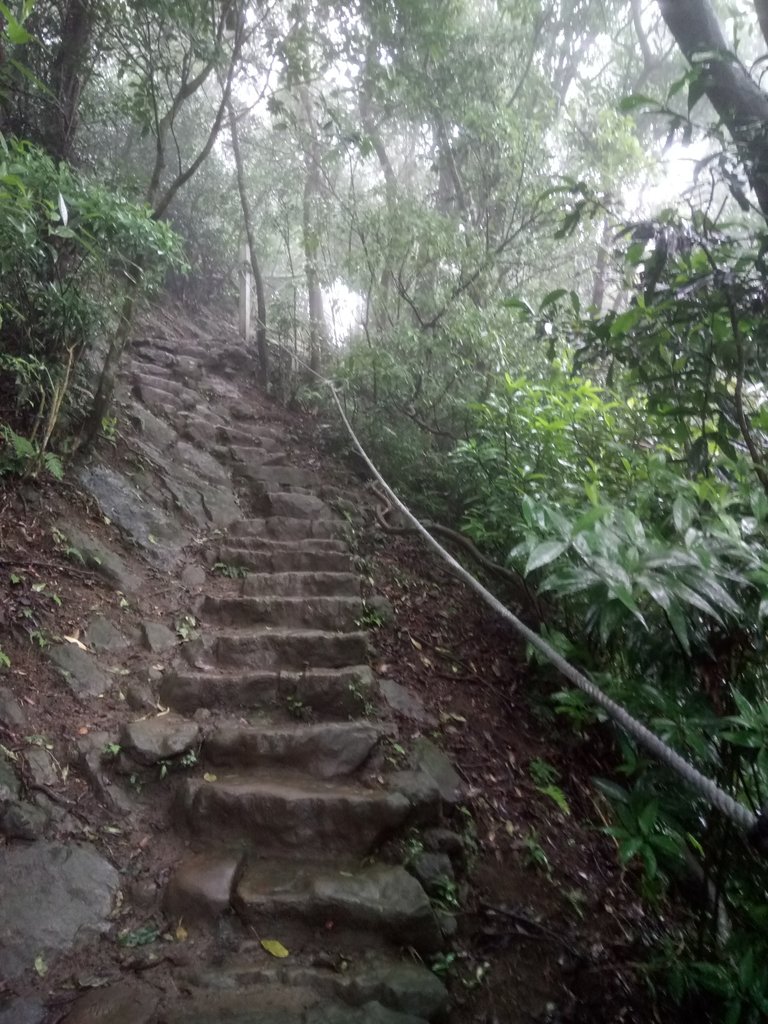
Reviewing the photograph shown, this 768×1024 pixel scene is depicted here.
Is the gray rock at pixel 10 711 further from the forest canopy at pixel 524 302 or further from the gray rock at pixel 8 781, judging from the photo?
the forest canopy at pixel 524 302

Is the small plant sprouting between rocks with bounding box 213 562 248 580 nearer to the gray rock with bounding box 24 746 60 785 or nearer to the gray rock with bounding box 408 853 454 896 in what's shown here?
the gray rock with bounding box 24 746 60 785

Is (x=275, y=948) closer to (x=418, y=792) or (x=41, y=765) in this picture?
(x=418, y=792)

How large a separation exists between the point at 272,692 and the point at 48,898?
4.25 ft

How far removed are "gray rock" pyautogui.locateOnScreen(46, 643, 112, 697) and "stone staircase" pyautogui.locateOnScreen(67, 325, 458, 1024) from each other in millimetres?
299

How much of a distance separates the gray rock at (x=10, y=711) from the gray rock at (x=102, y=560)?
1.08 meters

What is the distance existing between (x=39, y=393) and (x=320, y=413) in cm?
351

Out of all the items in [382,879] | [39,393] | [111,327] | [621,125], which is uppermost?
[621,125]

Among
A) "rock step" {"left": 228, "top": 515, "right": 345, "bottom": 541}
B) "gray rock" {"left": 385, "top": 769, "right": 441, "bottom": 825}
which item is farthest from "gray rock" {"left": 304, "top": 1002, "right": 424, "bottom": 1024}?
"rock step" {"left": 228, "top": 515, "right": 345, "bottom": 541}

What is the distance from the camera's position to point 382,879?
8.18 feet

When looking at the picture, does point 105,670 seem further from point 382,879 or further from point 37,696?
point 382,879

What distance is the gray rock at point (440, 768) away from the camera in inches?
116

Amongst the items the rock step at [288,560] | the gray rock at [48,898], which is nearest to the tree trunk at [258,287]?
the rock step at [288,560]

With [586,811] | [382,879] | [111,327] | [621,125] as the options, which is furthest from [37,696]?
[621,125]

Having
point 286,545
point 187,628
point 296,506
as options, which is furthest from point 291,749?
point 296,506
